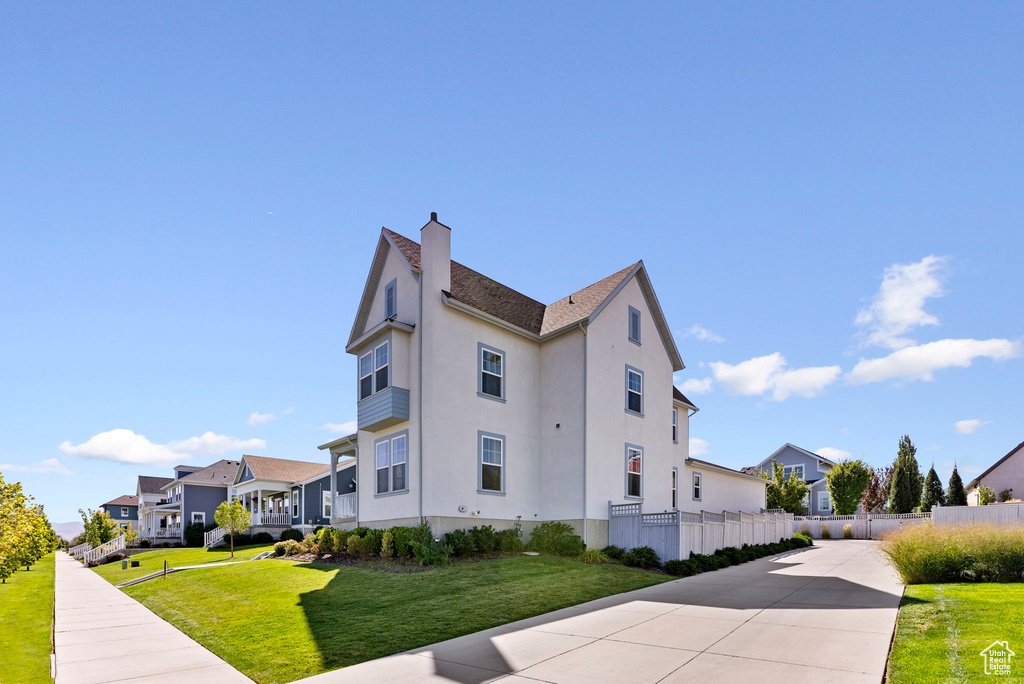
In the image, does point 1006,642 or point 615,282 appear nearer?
point 1006,642

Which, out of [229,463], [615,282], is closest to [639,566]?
[615,282]

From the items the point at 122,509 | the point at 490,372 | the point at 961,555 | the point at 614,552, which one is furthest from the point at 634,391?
the point at 122,509

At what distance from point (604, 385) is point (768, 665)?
1427 cm

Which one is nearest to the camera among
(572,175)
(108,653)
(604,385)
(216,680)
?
(216,680)

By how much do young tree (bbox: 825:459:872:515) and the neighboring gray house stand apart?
5.51 meters

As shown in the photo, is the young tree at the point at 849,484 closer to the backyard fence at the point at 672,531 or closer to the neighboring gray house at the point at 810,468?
the neighboring gray house at the point at 810,468

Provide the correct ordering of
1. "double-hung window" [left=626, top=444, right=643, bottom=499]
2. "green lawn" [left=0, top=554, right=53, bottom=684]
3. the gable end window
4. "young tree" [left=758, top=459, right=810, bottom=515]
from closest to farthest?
"green lawn" [left=0, top=554, right=53, bottom=684] → the gable end window → "double-hung window" [left=626, top=444, right=643, bottom=499] → "young tree" [left=758, top=459, right=810, bottom=515]

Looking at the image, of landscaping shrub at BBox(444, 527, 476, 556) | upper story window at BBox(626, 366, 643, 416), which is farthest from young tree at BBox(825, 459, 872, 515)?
landscaping shrub at BBox(444, 527, 476, 556)

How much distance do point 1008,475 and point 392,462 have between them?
39536 mm

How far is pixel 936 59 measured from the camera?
14281 millimetres

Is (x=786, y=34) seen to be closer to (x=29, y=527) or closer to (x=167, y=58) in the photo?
(x=167, y=58)

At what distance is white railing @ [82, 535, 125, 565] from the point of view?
38.0 metres

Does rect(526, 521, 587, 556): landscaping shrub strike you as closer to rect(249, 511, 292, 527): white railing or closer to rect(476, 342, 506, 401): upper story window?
rect(476, 342, 506, 401): upper story window

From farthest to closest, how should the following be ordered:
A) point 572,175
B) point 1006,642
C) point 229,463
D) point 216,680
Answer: point 229,463, point 572,175, point 216,680, point 1006,642
